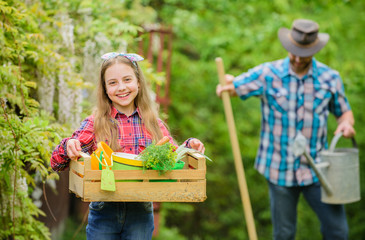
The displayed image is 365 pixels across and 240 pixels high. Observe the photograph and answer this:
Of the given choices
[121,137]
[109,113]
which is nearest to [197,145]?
[121,137]

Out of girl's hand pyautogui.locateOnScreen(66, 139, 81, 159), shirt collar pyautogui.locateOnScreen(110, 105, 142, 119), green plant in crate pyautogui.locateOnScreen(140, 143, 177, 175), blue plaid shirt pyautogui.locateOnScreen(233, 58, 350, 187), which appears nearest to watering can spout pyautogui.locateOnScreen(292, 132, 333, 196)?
blue plaid shirt pyautogui.locateOnScreen(233, 58, 350, 187)

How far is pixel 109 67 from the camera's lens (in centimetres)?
271

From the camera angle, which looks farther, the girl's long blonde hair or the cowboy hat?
Answer: the cowboy hat

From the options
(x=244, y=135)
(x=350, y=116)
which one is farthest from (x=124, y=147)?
(x=244, y=135)

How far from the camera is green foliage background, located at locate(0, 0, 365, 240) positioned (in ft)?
10.4

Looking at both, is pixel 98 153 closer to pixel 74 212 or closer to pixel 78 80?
pixel 78 80

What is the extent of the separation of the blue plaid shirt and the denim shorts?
1712 millimetres

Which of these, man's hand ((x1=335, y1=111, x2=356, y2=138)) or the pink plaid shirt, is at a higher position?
man's hand ((x1=335, y1=111, x2=356, y2=138))

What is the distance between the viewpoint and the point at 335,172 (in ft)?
12.5

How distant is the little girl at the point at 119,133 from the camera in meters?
2.55

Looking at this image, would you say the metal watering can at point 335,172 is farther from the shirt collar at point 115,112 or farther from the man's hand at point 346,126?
the shirt collar at point 115,112

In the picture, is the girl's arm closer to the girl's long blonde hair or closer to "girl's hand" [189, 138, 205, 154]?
the girl's long blonde hair

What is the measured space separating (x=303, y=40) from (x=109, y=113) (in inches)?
76.5

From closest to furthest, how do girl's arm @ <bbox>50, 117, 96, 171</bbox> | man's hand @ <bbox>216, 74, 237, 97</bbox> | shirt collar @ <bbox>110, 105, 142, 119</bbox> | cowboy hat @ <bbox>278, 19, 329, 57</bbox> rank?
1. girl's arm @ <bbox>50, 117, 96, 171</bbox>
2. shirt collar @ <bbox>110, 105, 142, 119</bbox>
3. cowboy hat @ <bbox>278, 19, 329, 57</bbox>
4. man's hand @ <bbox>216, 74, 237, 97</bbox>
